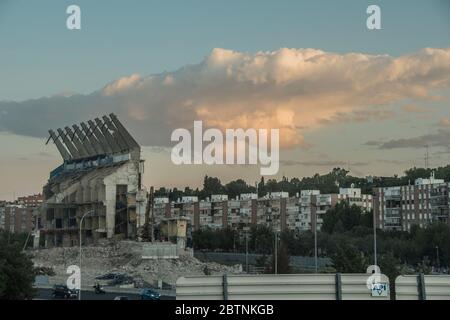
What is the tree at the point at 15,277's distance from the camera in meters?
19.9

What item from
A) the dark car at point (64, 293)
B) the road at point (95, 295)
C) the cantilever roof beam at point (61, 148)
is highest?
the cantilever roof beam at point (61, 148)

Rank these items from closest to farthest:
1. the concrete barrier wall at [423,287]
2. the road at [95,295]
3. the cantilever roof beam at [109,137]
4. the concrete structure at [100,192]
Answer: the concrete barrier wall at [423,287] < the road at [95,295] < the concrete structure at [100,192] < the cantilever roof beam at [109,137]

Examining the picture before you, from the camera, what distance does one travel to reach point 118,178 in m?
45.4

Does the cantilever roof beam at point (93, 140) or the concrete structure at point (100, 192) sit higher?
the cantilever roof beam at point (93, 140)

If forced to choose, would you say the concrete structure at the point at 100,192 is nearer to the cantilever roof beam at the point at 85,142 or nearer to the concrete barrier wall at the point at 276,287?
the cantilever roof beam at the point at 85,142

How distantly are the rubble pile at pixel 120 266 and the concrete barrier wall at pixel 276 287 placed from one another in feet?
73.2

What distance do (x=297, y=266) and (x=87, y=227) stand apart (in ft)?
44.0

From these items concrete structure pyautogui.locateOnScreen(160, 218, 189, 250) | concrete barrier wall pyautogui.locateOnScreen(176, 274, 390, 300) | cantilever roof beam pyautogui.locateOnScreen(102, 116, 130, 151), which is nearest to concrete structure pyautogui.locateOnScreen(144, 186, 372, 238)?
cantilever roof beam pyautogui.locateOnScreen(102, 116, 130, 151)

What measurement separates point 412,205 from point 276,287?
48.7 metres

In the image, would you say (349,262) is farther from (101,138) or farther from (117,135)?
(101,138)

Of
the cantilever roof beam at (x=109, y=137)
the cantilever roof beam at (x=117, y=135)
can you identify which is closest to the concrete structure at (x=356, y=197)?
the cantilever roof beam at (x=109, y=137)

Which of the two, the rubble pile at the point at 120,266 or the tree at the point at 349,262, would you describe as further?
the rubble pile at the point at 120,266
